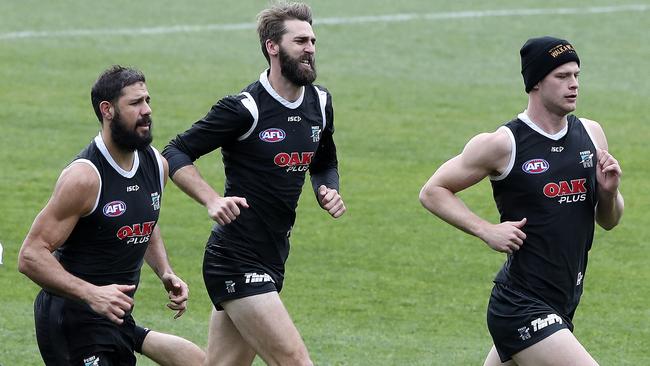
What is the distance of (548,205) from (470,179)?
1.52 feet

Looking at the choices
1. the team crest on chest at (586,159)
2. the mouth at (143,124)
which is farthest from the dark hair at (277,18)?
the team crest on chest at (586,159)

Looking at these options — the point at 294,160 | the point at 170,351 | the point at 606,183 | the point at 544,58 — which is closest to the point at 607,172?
the point at 606,183

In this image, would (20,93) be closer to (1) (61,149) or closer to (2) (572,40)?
(1) (61,149)

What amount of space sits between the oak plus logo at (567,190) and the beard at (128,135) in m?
2.26

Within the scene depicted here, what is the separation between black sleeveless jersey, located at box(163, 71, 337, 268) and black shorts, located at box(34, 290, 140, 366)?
1249 mm

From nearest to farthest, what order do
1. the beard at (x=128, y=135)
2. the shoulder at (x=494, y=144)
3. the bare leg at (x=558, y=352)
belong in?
the bare leg at (x=558, y=352) → the beard at (x=128, y=135) → the shoulder at (x=494, y=144)

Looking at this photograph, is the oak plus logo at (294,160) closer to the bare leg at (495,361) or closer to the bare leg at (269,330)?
the bare leg at (269,330)

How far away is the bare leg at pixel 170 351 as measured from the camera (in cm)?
913

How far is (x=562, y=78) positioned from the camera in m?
8.45

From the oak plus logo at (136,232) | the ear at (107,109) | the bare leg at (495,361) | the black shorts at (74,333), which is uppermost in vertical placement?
the ear at (107,109)

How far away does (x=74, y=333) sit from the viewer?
→ 820 centimetres

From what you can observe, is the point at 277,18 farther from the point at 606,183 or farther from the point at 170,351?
the point at 606,183

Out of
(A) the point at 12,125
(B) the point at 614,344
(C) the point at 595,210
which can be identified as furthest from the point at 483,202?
(C) the point at 595,210

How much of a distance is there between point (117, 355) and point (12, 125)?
39.4ft
